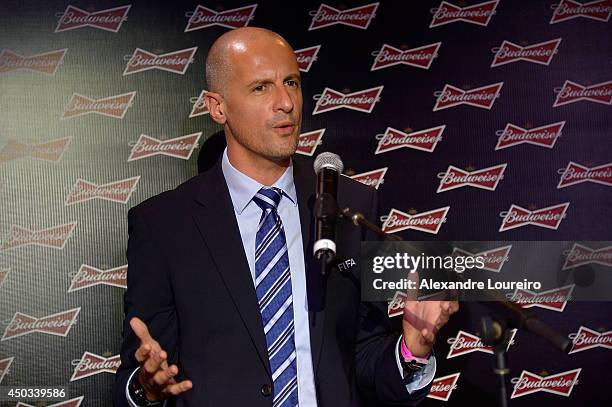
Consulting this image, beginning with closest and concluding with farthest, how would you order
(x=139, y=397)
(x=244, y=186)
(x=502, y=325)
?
(x=502, y=325), (x=139, y=397), (x=244, y=186)

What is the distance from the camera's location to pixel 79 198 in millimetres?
3174

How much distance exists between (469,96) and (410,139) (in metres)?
0.31

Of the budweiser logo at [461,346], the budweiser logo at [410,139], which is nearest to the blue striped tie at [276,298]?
the budweiser logo at [410,139]

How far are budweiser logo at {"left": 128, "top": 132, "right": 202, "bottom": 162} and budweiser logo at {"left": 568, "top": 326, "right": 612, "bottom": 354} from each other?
1.77m

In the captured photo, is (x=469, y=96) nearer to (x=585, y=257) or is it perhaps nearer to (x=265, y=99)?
(x=585, y=257)

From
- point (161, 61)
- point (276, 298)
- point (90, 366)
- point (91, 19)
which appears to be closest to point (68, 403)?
point (90, 366)

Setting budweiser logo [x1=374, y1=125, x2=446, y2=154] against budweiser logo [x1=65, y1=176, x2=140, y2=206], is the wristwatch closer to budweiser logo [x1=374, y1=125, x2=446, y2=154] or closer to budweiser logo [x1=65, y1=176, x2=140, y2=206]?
budweiser logo [x1=65, y1=176, x2=140, y2=206]

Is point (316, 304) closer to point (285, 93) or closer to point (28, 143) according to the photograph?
point (285, 93)

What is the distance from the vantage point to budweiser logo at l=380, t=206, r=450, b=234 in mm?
3229

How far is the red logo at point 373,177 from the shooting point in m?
3.24

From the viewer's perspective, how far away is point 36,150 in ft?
10.4

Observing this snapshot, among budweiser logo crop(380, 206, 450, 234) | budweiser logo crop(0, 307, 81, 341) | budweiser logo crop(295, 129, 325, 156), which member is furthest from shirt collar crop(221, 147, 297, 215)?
budweiser logo crop(0, 307, 81, 341)

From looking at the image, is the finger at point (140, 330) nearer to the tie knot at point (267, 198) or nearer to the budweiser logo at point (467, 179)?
the tie knot at point (267, 198)

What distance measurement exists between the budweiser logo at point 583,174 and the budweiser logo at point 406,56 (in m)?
0.74
